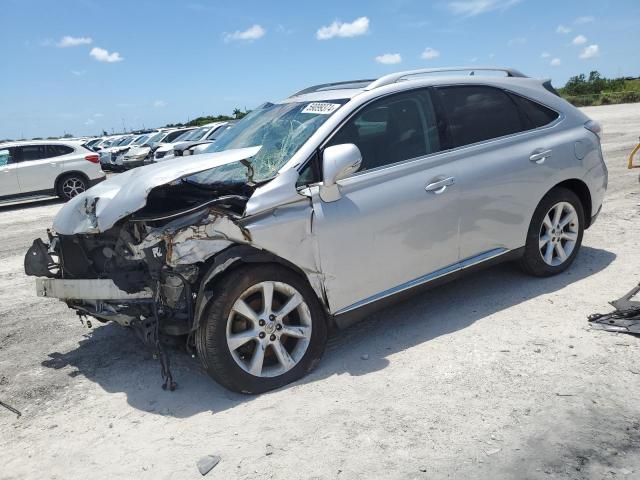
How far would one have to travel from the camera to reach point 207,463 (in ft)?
9.55

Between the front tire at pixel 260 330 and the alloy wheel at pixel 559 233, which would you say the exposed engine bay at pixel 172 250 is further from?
the alloy wheel at pixel 559 233

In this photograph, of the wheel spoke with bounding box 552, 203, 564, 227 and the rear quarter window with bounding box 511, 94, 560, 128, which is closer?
the rear quarter window with bounding box 511, 94, 560, 128

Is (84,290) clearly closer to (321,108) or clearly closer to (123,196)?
(123,196)

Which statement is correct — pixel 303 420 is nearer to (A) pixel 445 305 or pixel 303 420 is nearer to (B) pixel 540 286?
(A) pixel 445 305

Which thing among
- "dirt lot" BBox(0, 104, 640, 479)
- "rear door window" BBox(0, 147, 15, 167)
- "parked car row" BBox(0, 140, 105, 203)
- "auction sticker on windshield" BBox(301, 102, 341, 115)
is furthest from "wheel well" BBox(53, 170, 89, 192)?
"auction sticker on windshield" BBox(301, 102, 341, 115)

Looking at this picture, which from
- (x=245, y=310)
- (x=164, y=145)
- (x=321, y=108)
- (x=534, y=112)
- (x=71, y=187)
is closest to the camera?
(x=245, y=310)

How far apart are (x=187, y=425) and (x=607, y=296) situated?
3.54 metres

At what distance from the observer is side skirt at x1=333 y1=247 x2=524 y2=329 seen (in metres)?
3.84

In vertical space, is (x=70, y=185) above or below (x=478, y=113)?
below

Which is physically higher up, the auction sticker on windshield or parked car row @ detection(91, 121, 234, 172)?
parked car row @ detection(91, 121, 234, 172)

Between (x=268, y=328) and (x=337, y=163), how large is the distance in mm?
1161

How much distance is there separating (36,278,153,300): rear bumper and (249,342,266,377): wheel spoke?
2.65 ft

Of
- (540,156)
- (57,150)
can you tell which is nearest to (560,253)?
(540,156)

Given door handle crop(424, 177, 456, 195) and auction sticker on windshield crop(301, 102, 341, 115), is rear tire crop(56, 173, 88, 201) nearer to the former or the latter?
auction sticker on windshield crop(301, 102, 341, 115)
